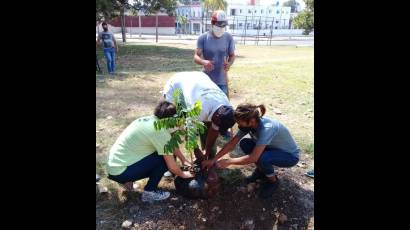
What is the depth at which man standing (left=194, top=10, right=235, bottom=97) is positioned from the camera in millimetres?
4480

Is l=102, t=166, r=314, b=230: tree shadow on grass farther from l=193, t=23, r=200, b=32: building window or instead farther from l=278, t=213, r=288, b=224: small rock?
l=193, t=23, r=200, b=32: building window

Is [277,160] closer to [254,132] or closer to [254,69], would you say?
[254,132]

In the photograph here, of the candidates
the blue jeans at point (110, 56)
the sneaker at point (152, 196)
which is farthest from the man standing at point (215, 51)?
the blue jeans at point (110, 56)

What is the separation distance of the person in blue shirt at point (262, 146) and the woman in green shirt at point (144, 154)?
17.0 inches

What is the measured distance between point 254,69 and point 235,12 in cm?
5046

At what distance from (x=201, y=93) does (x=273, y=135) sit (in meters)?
0.78

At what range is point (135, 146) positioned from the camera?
3172 millimetres

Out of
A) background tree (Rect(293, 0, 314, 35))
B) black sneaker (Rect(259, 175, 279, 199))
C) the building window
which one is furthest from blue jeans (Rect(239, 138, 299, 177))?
the building window

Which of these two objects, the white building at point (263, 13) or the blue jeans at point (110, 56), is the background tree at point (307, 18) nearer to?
the blue jeans at point (110, 56)

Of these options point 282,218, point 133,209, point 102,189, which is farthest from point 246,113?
point 102,189

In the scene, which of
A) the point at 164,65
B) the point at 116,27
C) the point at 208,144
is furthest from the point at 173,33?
the point at 208,144
